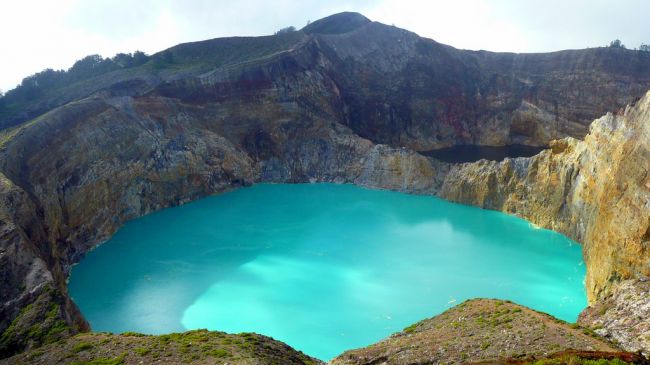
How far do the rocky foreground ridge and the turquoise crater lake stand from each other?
1.96 metres

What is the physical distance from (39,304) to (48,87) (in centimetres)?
3884

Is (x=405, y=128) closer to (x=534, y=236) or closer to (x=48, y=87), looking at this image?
(x=534, y=236)

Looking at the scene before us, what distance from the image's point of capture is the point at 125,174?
39844 millimetres

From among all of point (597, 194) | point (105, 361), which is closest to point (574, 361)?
point (105, 361)

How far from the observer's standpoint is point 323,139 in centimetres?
5141

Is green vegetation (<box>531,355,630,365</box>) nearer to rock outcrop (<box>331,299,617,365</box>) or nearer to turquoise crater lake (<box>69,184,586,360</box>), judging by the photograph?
rock outcrop (<box>331,299,617,365</box>)

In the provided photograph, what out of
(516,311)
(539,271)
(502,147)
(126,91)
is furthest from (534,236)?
(126,91)

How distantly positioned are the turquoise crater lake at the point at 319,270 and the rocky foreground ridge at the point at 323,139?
1962 mm

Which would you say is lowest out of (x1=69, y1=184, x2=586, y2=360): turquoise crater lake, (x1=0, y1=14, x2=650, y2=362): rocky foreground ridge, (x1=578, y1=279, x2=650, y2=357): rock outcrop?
(x1=69, y1=184, x2=586, y2=360): turquoise crater lake

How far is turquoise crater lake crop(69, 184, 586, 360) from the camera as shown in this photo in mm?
22969

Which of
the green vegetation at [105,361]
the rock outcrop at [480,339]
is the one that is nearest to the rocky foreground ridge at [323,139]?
the rock outcrop at [480,339]

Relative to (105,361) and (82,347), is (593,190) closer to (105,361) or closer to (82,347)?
(105,361)

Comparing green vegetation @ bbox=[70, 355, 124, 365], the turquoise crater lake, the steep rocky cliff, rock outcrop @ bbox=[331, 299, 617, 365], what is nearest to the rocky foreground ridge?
the steep rocky cliff

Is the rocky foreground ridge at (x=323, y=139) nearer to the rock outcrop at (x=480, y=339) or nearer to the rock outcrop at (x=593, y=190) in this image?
the rock outcrop at (x=593, y=190)
